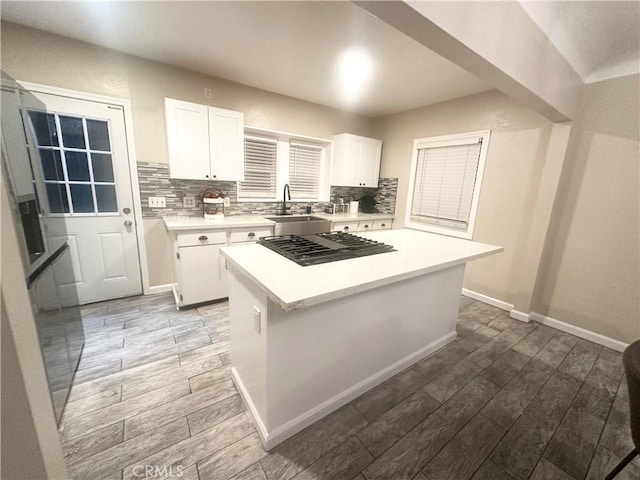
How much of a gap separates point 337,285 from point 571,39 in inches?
105

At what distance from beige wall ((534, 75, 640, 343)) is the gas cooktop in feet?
7.16

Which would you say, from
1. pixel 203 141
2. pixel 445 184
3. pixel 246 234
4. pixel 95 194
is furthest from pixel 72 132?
pixel 445 184

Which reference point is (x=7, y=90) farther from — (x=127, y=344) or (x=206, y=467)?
(x=206, y=467)

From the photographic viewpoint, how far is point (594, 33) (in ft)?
6.25

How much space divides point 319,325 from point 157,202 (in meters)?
2.50

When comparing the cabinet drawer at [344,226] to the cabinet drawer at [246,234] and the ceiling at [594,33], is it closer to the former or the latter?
the cabinet drawer at [246,234]

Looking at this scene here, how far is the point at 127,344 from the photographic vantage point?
82.5 inches

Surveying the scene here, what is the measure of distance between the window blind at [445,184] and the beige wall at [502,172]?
19 centimetres

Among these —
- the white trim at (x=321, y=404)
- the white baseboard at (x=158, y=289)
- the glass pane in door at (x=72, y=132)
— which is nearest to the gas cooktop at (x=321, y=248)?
the white trim at (x=321, y=404)

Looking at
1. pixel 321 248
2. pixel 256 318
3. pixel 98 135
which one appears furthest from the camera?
pixel 98 135

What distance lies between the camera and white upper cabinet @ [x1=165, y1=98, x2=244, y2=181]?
8.41ft

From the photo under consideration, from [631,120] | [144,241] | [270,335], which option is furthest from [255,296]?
[631,120]

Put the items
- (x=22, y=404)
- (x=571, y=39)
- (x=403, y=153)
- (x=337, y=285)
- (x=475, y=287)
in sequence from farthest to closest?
(x=403, y=153) < (x=475, y=287) < (x=571, y=39) < (x=337, y=285) < (x=22, y=404)

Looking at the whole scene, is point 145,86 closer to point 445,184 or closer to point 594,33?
point 445,184
